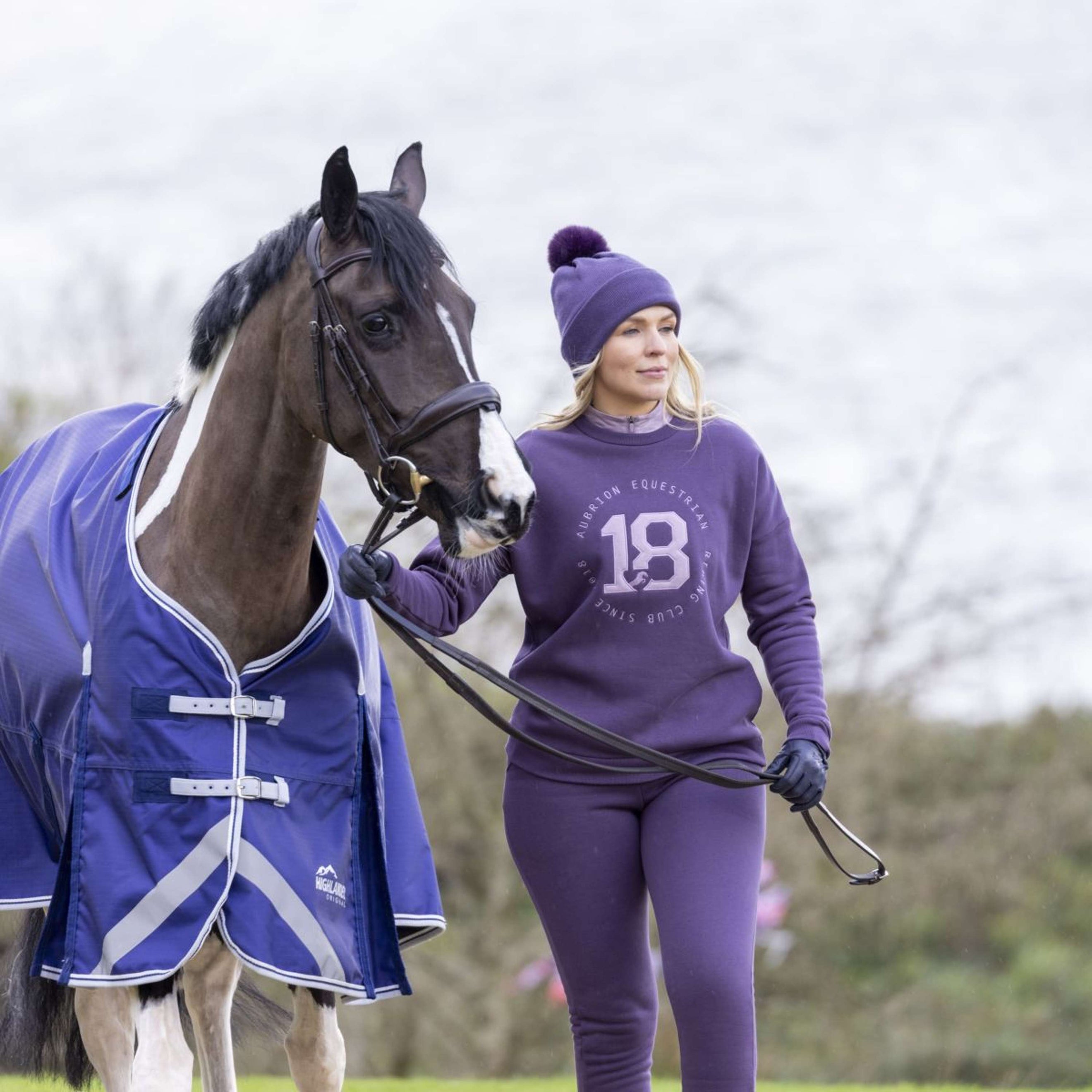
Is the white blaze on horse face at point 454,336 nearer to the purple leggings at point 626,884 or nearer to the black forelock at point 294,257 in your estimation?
the black forelock at point 294,257

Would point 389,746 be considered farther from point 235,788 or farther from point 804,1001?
point 804,1001

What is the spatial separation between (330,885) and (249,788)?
0.28 metres

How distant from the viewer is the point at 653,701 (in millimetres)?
2959

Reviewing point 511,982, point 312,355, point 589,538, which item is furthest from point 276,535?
point 511,982

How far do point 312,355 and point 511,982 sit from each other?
25.9ft

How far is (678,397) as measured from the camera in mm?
3156

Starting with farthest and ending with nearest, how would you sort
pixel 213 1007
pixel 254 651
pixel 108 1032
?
pixel 213 1007 < pixel 108 1032 < pixel 254 651

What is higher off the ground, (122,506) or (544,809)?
(122,506)

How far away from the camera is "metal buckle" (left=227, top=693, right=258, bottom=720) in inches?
117

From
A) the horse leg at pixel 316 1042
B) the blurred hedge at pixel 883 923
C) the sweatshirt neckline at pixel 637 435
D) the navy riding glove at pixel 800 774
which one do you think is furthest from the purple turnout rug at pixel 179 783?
the blurred hedge at pixel 883 923

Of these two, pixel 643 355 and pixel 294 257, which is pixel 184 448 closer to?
pixel 294 257

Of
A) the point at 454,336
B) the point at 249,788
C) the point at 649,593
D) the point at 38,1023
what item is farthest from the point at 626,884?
the point at 38,1023

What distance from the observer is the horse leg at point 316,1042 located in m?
3.21

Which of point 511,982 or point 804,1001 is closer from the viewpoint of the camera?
point 511,982
